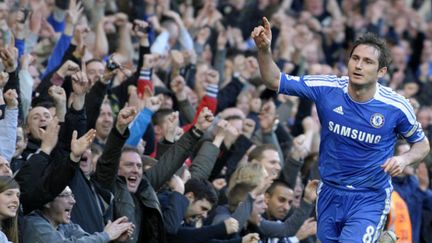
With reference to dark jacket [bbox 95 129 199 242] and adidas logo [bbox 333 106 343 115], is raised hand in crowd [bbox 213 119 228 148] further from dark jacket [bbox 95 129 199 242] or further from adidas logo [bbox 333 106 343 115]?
adidas logo [bbox 333 106 343 115]

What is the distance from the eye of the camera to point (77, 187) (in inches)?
406

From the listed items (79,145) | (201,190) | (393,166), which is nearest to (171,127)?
(201,190)

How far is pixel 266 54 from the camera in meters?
9.73

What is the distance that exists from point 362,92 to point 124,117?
6.61ft

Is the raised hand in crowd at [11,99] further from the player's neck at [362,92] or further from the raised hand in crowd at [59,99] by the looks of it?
the player's neck at [362,92]

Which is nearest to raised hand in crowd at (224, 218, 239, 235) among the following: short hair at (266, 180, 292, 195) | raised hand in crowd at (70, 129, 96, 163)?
short hair at (266, 180, 292, 195)

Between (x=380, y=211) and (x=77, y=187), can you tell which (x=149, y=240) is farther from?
(x=380, y=211)

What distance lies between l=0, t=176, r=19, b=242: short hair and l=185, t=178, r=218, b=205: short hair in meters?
2.54

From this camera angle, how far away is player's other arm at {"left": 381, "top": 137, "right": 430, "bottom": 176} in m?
9.31

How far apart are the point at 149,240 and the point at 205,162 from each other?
5.32 feet

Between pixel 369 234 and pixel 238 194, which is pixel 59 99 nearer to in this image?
pixel 238 194

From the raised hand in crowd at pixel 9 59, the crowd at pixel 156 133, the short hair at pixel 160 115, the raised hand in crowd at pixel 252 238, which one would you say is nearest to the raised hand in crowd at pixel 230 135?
the crowd at pixel 156 133

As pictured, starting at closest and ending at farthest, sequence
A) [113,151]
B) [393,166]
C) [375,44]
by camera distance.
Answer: [393,166], [375,44], [113,151]

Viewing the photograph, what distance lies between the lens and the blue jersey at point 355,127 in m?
9.90
